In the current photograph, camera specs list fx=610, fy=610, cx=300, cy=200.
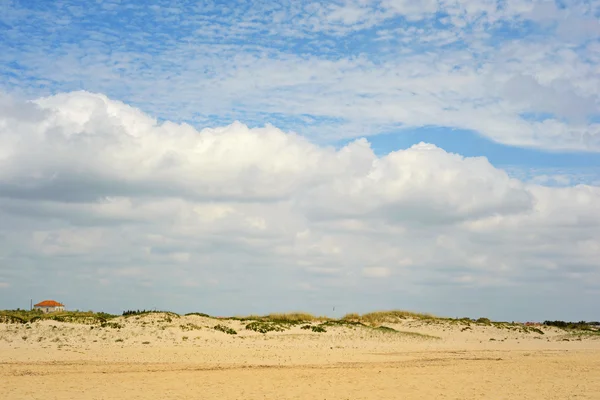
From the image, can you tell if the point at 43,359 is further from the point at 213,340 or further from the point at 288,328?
the point at 288,328

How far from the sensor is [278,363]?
29969 mm

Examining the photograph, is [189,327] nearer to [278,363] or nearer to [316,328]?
[316,328]

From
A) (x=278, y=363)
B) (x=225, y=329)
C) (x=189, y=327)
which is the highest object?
(x=189, y=327)

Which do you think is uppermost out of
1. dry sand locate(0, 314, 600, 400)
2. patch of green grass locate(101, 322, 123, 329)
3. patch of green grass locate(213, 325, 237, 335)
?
patch of green grass locate(101, 322, 123, 329)

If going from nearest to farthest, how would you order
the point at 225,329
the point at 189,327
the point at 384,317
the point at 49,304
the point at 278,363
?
1. the point at 278,363
2. the point at 189,327
3. the point at 225,329
4. the point at 384,317
5. the point at 49,304

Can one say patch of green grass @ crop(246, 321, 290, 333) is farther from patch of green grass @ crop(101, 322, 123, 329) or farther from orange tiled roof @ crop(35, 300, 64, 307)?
orange tiled roof @ crop(35, 300, 64, 307)

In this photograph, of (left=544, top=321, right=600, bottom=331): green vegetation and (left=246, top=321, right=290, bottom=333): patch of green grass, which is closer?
(left=246, top=321, right=290, bottom=333): patch of green grass

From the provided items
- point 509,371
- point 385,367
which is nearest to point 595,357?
point 509,371

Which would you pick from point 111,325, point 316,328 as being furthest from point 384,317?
point 111,325

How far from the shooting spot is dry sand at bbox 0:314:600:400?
20938 mm

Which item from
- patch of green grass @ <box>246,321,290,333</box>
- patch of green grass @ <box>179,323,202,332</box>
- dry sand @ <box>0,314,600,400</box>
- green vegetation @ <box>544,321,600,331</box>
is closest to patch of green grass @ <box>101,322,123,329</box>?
dry sand @ <box>0,314,600,400</box>

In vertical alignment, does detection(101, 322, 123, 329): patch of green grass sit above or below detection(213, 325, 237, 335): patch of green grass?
above

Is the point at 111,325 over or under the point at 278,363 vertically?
over

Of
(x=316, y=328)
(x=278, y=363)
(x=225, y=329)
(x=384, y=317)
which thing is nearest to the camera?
(x=278, y=363)
